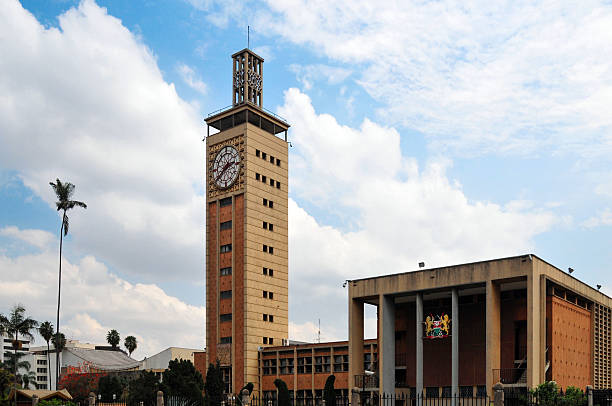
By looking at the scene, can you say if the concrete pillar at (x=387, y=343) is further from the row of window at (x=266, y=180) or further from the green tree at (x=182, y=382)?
the row of window at (x=266, y=180)

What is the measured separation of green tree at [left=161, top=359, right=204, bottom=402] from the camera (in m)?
56.5

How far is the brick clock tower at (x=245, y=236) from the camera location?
86.3 meters

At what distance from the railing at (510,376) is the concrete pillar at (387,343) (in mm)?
7937

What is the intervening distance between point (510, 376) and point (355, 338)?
39.8ft

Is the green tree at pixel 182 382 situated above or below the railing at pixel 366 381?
below

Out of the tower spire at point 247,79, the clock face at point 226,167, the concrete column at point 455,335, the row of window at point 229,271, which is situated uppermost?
the tower spire at point 247,79

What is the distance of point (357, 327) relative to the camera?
5203 cm

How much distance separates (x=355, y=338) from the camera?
2040 inches

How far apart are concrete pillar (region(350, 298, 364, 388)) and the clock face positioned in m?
41.5

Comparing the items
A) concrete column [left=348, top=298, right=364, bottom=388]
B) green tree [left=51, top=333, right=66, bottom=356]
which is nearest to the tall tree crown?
green tree [left=51, top=333, right=66, bottom=356]

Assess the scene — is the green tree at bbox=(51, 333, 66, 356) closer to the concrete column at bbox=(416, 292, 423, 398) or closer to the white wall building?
the white wall building

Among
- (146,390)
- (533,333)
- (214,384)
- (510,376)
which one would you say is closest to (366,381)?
(510,376)

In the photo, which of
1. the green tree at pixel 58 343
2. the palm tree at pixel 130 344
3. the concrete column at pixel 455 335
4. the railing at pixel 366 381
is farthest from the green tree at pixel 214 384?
the palm tree at pixel 130 344

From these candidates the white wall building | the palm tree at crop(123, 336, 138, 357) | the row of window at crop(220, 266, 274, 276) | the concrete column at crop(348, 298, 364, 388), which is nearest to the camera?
the concrete column at crop(348, 298, 364, 388)
